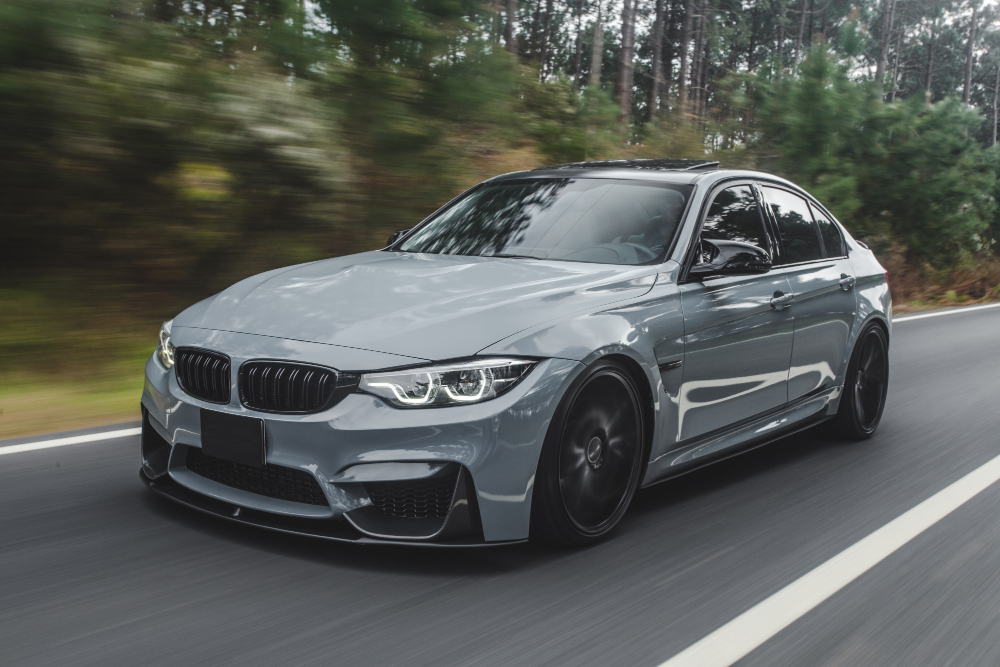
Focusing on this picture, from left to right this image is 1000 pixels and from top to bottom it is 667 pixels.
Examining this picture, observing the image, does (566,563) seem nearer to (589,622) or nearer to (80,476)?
(589,622)

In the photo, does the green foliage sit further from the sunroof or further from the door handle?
the door handle

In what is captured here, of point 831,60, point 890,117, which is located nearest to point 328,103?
point 831,60

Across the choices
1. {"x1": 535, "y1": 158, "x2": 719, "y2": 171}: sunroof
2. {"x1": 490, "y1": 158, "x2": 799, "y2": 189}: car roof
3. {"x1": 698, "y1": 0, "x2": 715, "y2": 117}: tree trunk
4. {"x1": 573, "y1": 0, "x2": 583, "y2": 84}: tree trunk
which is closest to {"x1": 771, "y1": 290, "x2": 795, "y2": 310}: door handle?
{"x1": 490, "y1": 158, "x2": 799, "y2": 189}: car roof

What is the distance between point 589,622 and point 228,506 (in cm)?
137

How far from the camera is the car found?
11.3 ft

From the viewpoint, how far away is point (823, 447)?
6.03 m

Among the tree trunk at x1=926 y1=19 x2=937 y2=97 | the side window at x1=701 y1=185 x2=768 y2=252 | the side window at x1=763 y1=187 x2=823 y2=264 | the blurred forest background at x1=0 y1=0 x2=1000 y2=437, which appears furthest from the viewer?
the tree trunk at x1=926 y1=19 x2=937 y2=97

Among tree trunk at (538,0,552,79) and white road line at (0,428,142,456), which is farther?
tree trunk at (538,0,552,79)

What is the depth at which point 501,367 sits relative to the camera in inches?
138

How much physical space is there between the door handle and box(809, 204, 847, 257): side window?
0.91 metres

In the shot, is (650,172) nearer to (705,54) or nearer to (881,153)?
(881,153)

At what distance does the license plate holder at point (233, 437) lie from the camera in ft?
11.5

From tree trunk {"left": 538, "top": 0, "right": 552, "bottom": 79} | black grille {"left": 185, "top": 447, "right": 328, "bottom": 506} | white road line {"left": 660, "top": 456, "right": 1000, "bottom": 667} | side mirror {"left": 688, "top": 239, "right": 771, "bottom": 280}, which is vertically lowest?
white road line {"left": 660, "top": 456, "right": 1000, "bottom": 667}

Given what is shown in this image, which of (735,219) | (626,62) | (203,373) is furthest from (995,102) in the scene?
(203,373)
